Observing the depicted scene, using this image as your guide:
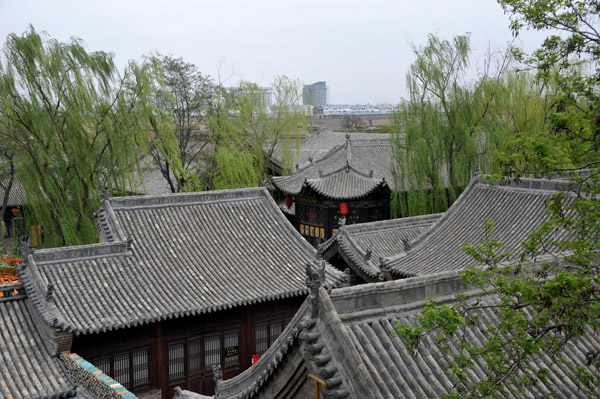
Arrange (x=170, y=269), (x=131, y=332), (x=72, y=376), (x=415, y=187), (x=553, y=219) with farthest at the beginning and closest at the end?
1. (x=415, y=187)
2. (x=170, y=269)
3. (x=131, y=332)
4. (x=72, y=376)
5. (x=553, y=219)

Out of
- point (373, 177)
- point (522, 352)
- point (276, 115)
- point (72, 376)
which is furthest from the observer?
point (276, 115)

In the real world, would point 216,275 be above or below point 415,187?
below

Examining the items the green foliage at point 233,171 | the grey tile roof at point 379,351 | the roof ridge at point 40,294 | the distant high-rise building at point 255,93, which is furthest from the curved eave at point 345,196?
the grey tile roof at point 379,351

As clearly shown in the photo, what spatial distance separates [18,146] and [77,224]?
10.4ft

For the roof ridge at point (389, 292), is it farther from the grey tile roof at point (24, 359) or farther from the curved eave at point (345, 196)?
the curved eave at point (345, 196)

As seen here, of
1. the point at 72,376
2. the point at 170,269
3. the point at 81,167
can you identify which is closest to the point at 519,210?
the point at 170,269

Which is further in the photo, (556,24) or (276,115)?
(276,115)

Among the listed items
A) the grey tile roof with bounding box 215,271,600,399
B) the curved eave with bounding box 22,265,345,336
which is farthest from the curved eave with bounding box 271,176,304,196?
the grey tile roof with bounding box 215,271,600,399

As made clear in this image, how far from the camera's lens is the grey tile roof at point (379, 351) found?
5102 mm

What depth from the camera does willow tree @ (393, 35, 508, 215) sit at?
22344 mm

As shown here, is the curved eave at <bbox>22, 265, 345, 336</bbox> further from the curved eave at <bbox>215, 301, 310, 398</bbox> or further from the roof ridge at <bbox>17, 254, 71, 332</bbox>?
the curved eave at <bbox>215, 301, 310, 398</bbox>

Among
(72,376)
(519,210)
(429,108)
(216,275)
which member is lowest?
(72,376)

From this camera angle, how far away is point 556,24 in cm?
531

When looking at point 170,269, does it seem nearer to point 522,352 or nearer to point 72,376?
point 72,376
